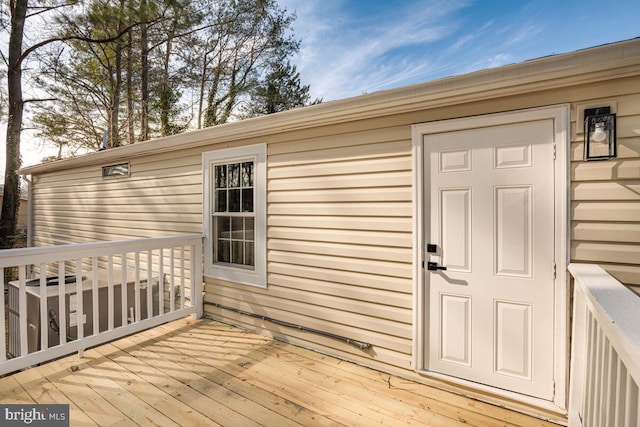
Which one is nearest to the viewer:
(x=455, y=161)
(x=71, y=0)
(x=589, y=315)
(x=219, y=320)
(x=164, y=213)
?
(x=589, y=315)

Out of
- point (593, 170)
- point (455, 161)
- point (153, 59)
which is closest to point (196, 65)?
point (153, 59)

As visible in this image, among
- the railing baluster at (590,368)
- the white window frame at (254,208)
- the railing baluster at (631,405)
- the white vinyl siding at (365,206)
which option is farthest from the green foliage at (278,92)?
the railing baluster at (631,405)

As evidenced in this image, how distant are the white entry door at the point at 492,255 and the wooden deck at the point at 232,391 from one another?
32 centimetres

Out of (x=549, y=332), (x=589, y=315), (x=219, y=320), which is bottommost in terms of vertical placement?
(x=219, y=320)

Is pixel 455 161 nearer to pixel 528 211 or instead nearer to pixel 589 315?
pixel 528 211

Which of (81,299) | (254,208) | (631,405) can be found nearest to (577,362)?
(631,405)

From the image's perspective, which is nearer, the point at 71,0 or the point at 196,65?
the point at 71,0

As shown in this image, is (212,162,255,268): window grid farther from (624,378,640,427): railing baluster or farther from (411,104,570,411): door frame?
(624,378,640,427): railing baluster

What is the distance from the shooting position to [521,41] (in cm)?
577

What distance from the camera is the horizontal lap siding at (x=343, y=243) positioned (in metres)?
2.68

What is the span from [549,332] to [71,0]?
11.4 meters

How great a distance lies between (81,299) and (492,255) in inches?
138

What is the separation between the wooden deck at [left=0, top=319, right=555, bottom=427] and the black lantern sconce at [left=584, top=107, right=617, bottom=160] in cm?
177

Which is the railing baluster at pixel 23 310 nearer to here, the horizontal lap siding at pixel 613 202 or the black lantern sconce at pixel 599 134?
the horizontal lap siding at pixel 613 202
